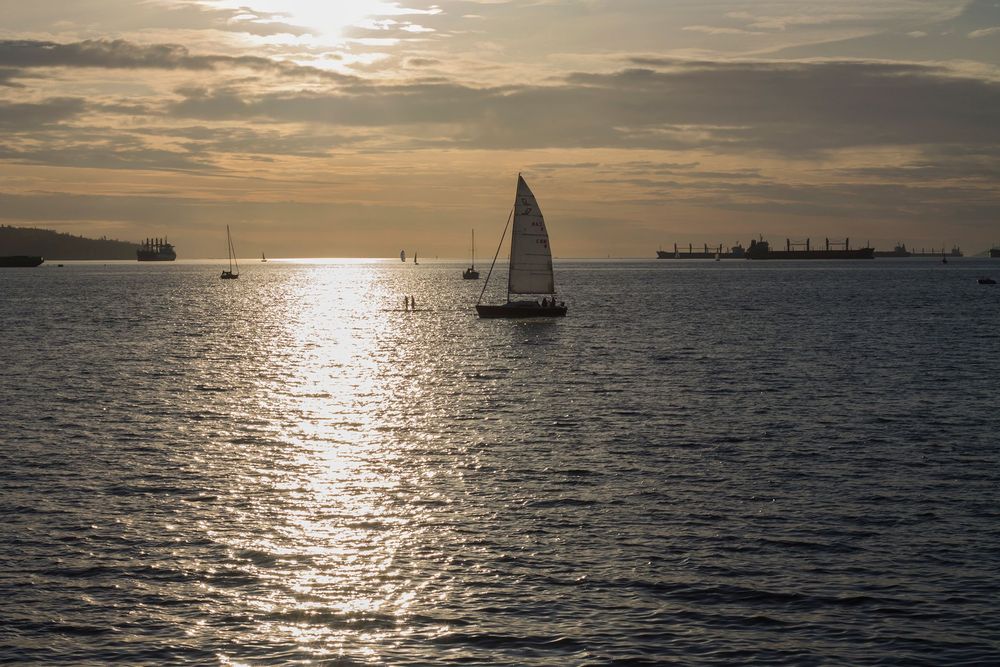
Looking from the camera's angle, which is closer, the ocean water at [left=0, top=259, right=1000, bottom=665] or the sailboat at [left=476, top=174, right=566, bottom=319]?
the ocean water at [left=0, top=259, right=1000, bottom=665]

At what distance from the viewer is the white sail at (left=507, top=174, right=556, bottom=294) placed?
381ft

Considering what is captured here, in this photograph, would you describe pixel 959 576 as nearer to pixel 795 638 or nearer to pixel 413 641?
pixel 795 638

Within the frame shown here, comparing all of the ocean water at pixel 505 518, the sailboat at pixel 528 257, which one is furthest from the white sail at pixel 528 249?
the ocean water at pixel 505 518

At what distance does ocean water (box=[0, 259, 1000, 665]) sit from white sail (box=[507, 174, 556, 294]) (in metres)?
42.3

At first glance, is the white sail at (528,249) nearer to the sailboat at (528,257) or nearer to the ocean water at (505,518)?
the sailboat at (528,257)

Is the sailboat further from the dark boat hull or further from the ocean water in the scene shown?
the ocean water

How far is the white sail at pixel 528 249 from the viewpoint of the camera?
381 ft

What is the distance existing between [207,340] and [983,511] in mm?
91948

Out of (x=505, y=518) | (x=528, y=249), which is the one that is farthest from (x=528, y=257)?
(x=505, y=518)

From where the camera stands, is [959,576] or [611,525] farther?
[611,525]

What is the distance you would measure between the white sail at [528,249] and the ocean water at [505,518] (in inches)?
1665

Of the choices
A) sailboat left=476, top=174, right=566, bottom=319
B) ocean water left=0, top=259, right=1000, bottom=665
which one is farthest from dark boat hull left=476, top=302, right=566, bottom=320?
ocean water left=0, top=259, right=1000, bottom=665

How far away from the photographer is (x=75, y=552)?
29.2 m

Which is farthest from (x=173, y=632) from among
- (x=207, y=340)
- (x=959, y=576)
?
(x=207, y=340)
